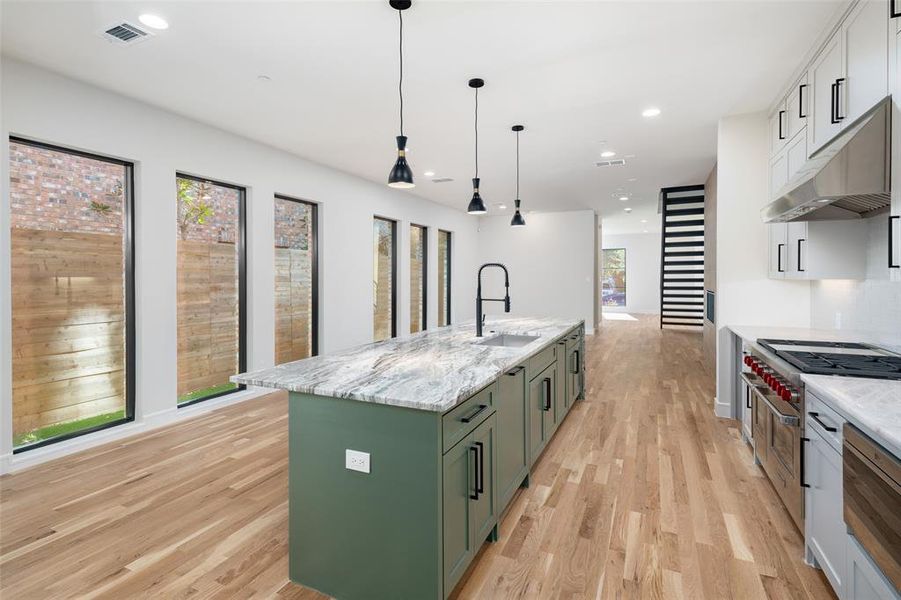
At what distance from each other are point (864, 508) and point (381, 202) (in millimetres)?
6640

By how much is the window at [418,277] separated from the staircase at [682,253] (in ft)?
14.5

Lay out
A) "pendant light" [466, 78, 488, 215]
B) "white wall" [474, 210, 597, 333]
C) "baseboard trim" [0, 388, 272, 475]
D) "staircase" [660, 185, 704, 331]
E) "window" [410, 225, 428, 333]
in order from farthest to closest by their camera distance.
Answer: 1. "white wall" [474, 210, 597, 333]
2. "window" [410, 225, 428, 333]
3. "staircase" [660, 185, 704, 331]
4. "pendant light" [466, 78, 488, 215]
5. "baseboard trim" [0, 388, 272, 475]

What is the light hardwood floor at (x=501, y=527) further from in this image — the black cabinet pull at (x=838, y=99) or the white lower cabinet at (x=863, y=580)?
the black cabinet pull at (x=838, y=99)

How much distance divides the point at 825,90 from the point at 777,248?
1.38 meters

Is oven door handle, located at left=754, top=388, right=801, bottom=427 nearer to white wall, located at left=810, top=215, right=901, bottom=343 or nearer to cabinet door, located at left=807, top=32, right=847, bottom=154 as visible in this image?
white wall, located at left=810, top=215, right=901, bottom=343

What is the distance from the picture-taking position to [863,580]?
59.9 inches

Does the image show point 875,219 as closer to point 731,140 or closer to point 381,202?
point 731,140

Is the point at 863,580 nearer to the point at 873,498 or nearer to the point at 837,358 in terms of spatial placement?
the point at 873,498

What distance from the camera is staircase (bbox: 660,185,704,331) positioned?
8008 millimetres

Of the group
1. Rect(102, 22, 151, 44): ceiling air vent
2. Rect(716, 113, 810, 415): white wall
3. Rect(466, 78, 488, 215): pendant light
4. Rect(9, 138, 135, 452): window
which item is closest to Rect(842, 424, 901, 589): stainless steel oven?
Rect(716, 113, 810, 415): white wall

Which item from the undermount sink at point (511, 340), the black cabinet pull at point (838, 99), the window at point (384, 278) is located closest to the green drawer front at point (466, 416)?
the undermount sink at point (511, 340)

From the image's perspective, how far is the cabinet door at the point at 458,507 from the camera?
68.5 inches

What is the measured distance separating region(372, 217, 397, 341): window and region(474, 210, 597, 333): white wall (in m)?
3.32

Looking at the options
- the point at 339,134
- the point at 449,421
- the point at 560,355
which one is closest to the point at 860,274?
the point at 560,355
